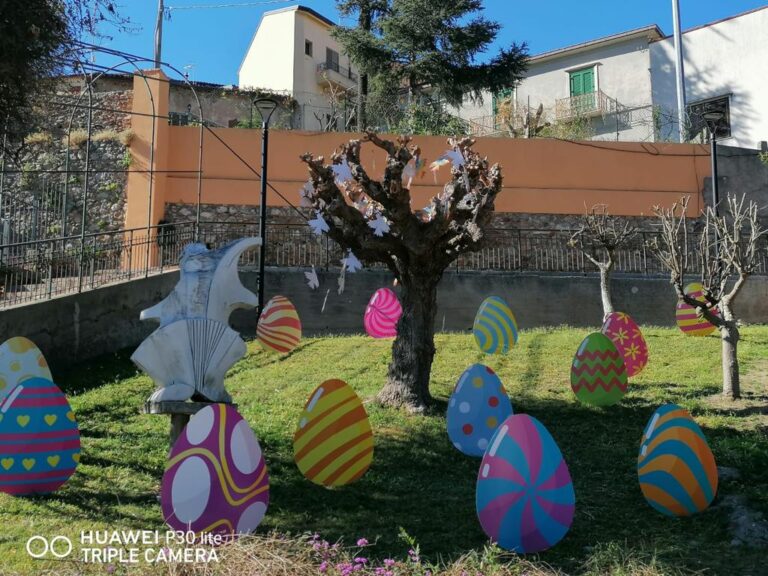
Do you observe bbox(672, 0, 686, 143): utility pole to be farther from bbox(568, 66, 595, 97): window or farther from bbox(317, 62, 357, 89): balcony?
bbox(317, 62, 357, 89): balcony

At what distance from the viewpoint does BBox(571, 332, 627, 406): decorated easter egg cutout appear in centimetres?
878

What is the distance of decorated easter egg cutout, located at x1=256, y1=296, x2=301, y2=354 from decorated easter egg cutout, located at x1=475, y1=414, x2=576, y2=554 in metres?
7.92

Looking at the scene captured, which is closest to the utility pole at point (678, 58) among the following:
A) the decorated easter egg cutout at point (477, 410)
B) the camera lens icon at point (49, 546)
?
the decorated easter egg cutout at point (477, 410)

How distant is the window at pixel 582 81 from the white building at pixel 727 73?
262 centimetres

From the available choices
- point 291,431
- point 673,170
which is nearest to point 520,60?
point 673,170

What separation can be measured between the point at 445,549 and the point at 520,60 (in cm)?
1953

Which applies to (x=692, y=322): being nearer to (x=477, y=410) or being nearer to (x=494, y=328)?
(x=494, y=328)

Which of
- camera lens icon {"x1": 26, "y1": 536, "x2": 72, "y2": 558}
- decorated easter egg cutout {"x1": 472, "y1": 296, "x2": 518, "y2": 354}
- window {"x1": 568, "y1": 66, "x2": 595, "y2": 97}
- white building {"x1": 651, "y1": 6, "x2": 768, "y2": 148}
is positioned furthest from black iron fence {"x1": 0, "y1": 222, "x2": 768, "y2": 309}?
window {"x1": 568, "y1": 66, "x2": 595, "y2": 97}

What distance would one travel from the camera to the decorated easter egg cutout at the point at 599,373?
8.78 meters

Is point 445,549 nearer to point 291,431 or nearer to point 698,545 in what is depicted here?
point 698,545

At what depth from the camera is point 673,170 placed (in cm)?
2020

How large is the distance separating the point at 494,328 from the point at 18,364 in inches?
289

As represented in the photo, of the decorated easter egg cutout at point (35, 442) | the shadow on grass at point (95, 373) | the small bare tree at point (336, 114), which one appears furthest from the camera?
the small bare tree at point (336, 114)

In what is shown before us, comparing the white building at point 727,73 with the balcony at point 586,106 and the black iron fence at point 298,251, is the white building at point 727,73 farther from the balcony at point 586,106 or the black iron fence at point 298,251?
the black iron fence at point 298,251
